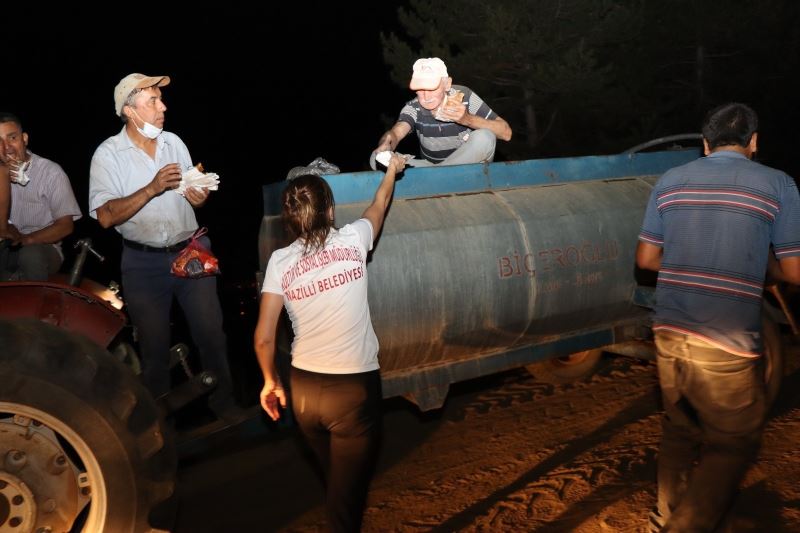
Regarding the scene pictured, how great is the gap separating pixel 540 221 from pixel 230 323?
524 cm

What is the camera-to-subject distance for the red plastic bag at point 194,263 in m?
4.03

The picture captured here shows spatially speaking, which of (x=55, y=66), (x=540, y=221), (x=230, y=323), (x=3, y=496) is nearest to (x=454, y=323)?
(x=540, y=221)

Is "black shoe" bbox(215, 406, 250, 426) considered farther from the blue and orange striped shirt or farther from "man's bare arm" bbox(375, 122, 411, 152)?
the blue and orange striped shirt

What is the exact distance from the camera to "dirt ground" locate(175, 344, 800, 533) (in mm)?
4297

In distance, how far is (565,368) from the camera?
666 centimetres

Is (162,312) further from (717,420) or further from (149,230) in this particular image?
(717,420)

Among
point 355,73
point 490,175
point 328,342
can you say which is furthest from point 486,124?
point 355,73

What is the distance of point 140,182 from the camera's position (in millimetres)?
4133

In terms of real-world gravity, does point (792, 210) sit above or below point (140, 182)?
below

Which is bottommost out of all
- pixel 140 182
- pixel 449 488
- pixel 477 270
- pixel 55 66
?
pixel 449 488

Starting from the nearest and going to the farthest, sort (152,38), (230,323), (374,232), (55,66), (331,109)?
(374,232), (230,323), (55,66), (152,38), (331,109)

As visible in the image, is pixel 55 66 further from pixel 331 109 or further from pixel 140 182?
pixel 140 182

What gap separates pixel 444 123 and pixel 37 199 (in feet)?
9.63

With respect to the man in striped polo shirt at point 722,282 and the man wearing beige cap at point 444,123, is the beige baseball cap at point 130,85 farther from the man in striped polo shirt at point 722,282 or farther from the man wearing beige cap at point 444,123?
the man in striped polo shirt at point 722,282
